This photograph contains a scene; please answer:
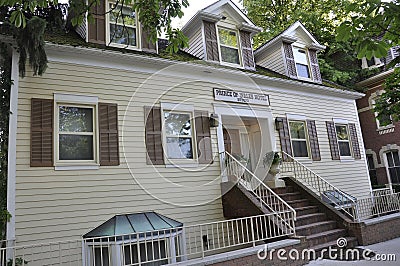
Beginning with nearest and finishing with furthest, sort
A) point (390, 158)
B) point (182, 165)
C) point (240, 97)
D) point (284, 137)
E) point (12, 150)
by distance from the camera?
1. point (12, 150)
2. point (182, 165)
3. point (240, 97)
4. point (284, 137)
5. point (390, 158)

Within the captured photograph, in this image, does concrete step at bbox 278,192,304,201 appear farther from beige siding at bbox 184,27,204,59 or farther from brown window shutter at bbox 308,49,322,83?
brown window shutter at bbox 308,49,322,83

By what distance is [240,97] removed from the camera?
9.75m

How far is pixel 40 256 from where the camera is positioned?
19.7ft

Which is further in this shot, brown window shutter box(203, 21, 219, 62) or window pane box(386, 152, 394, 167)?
window pane box(386, 152, 394, 167)

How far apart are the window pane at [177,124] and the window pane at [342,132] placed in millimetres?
6760

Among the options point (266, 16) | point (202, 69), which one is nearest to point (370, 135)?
point (266, 16)

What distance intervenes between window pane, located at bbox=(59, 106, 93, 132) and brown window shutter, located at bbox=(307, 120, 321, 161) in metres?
7.43

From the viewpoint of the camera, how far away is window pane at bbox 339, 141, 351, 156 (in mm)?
12025

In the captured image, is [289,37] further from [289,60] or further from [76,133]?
[76,133]

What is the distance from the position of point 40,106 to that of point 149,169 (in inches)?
110

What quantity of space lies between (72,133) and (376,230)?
7.82 meters

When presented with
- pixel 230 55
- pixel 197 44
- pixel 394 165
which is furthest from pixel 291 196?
pixel 394 165

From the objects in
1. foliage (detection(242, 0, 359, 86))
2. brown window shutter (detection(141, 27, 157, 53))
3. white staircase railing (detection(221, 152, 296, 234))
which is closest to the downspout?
brown window shutter (detection(141, 27, 157, 53))

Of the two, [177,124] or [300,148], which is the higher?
[177,124]
